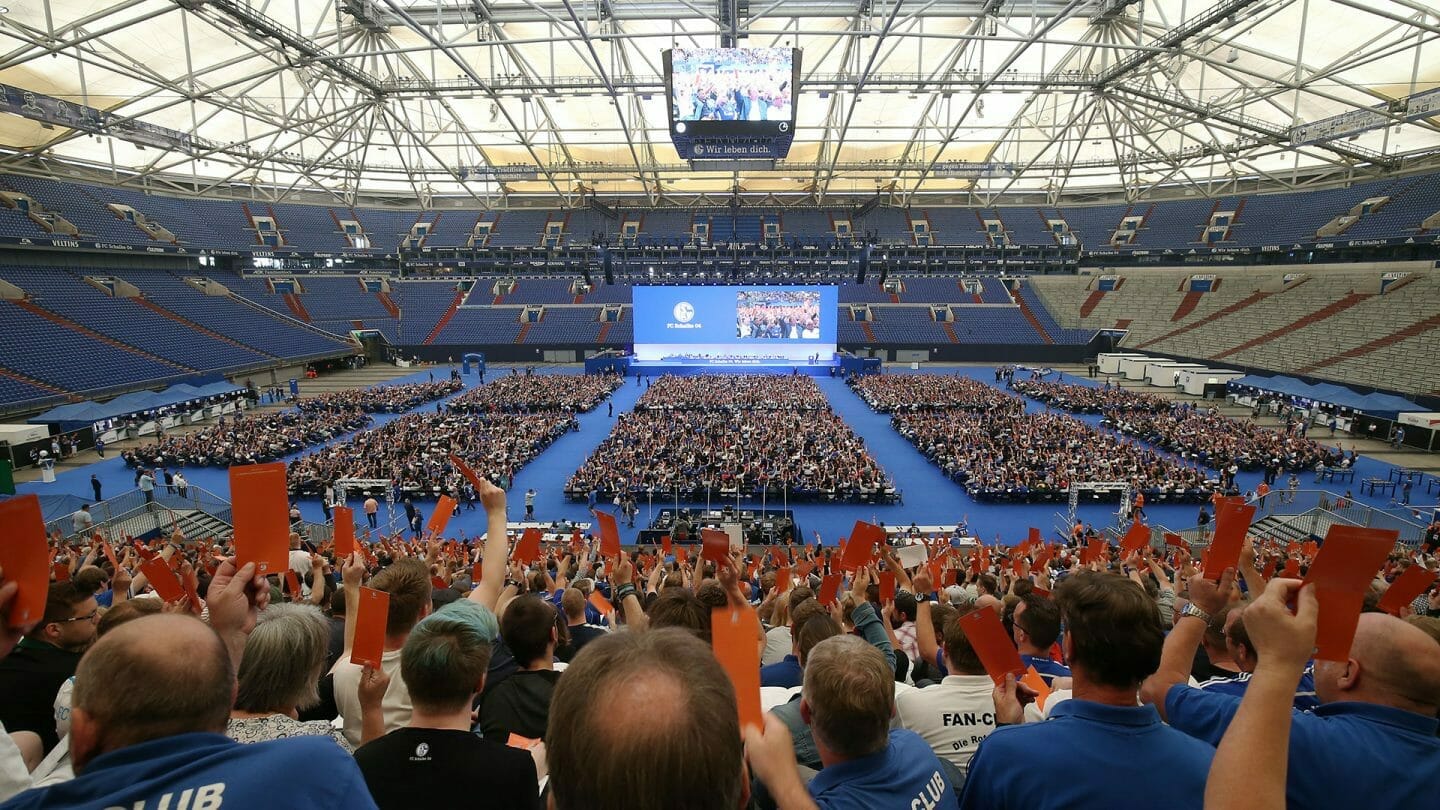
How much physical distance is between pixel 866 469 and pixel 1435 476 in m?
17.8

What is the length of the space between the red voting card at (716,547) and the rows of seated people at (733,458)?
14400mm

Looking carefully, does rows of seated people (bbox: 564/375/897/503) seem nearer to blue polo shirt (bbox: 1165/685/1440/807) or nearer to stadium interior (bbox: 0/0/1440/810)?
stadium interior (bbox: 0/0/1440/810)

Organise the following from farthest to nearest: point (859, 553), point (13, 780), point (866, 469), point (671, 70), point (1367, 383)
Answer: point (1367, 383), point (671, 70), point (866, 469), point (859, 553), point (13, 780)

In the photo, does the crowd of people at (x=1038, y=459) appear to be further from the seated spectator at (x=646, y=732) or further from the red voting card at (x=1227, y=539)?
the seated spectator at (x=646, y=732)

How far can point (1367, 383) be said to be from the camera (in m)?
28.5

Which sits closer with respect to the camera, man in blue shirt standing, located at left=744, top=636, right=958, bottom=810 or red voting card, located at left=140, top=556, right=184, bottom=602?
man in blue shirt standing, located at left=744, top=636, right=958, bottom=810

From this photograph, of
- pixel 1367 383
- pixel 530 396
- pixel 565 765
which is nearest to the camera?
pixel 565 765

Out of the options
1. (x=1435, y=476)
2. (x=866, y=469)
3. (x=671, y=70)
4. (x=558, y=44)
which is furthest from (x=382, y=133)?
(x=1435, y=476)

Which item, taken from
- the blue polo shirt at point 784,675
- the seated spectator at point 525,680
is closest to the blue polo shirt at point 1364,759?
the blue polo shirt at point 784,675

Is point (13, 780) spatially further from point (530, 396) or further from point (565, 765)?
point (530, 396)

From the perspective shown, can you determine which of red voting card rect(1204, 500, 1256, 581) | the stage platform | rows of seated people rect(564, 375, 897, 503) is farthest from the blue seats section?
red voting card rect(1204, 500, 1256, 581)

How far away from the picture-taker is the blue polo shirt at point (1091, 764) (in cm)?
171

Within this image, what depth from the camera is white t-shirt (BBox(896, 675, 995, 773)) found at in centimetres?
278

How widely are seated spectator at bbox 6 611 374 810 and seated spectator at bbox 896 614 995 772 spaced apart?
2262 millimetres
